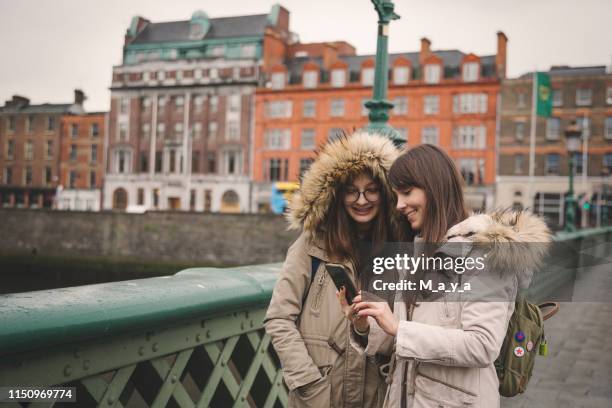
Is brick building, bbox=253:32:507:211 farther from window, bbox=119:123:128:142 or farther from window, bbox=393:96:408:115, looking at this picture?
window, bbox=119:123:128:142

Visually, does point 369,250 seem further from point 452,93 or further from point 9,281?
point 452,93

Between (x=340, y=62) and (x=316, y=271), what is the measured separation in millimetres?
47535

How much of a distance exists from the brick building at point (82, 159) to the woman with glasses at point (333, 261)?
55555mm

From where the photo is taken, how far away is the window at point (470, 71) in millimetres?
45375

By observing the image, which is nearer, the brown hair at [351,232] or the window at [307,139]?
the brown hair at [351,232]

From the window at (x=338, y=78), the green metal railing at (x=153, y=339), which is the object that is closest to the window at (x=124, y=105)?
the window at (x=338, y=78)

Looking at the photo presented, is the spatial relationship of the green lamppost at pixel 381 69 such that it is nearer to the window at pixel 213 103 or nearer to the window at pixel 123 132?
the window at pixel 213 103

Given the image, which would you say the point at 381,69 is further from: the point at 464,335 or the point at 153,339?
the point at 464,335

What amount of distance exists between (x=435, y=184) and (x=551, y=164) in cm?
4473

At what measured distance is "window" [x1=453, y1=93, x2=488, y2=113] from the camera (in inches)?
1770

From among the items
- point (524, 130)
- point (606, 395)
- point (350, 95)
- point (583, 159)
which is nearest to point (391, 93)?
point (350, 95)

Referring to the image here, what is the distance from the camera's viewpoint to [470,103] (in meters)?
45.2

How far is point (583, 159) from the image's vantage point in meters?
42.8

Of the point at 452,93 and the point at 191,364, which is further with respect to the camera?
the point at 452,93
